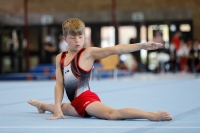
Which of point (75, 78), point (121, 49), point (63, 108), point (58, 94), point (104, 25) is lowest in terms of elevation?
point (63, 108)

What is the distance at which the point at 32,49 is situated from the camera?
2284 cm

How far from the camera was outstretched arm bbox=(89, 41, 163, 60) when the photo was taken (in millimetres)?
4488

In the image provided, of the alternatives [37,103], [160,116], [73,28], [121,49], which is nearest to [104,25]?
[37,103]

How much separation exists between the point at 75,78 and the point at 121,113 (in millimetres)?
680

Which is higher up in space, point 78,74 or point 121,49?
point 121,49

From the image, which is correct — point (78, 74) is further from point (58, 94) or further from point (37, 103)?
→ point (37, 103)

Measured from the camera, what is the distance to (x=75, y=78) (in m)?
5.05

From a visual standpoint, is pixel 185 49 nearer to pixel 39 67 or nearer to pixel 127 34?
pixel 127 34

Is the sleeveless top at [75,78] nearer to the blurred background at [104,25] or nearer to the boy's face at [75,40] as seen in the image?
the boy's face at [75,40]

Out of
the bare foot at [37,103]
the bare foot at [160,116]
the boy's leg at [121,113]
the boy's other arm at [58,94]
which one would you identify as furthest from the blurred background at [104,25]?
the bare foot at [160,116]

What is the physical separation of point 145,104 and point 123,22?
15612mm

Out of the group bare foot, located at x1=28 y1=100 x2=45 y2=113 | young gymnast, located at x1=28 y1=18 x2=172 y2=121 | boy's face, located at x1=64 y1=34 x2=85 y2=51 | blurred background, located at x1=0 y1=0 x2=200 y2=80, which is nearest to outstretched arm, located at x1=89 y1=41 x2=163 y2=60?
young gymnast, located at x1=28 y1=18 x2=172 y2=121

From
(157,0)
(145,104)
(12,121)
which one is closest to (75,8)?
(157,0)

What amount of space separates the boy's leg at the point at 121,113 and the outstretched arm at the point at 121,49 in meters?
0.51
